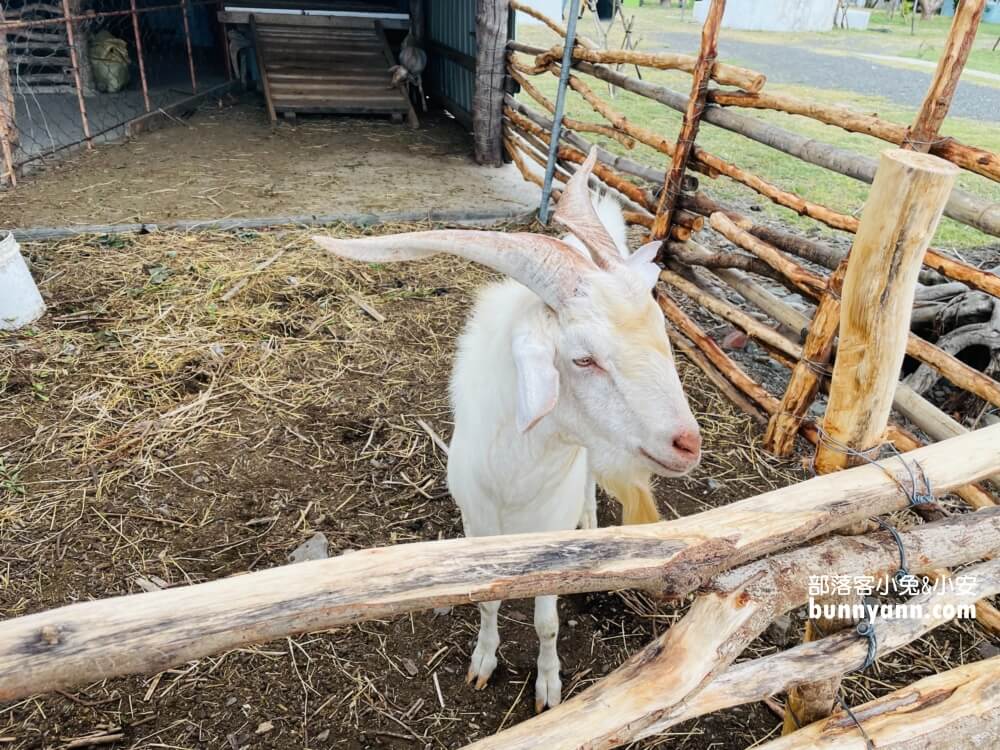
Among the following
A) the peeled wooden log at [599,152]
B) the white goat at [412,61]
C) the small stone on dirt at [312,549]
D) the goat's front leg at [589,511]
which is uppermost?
the white goat at [412,61]

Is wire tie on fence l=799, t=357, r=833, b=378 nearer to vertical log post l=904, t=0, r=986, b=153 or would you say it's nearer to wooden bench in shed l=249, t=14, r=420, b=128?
vertical log post l=904, t=0, r=986, b=153

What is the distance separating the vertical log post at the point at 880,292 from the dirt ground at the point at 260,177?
5035 mm

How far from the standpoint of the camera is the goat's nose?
176 centimetres

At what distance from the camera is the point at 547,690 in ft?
8.39

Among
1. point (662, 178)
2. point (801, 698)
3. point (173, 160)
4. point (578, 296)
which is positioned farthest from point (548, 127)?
point (801, 698)

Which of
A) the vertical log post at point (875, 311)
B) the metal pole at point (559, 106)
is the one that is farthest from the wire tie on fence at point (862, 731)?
the metal pole at point (559, 106)

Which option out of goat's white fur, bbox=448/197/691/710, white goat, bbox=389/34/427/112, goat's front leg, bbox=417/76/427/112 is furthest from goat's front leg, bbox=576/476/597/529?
goat's front leg, bbox=417/76/427/112

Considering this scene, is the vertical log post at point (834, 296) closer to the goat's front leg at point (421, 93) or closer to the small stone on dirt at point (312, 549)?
the small stone on dirt at point (312, 549)

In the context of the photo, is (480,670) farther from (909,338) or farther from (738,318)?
(738,318)

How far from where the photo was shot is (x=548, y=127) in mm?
6723

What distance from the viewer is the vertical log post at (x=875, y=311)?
70.2 inches

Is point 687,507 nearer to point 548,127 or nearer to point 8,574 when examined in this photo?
point 8,574

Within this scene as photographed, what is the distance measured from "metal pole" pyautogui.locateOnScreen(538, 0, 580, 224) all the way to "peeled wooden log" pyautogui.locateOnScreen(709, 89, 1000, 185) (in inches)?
77.4

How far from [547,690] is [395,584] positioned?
4.99 feet
